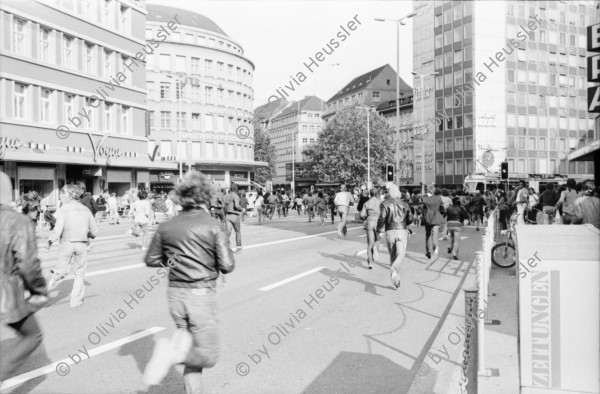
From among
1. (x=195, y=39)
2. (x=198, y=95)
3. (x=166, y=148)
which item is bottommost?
(x=166, y=148)

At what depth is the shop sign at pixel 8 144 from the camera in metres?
26.4

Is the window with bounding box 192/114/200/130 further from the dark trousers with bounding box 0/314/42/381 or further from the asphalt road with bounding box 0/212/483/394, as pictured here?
the dark trousers with bounding box 0/314/42/381

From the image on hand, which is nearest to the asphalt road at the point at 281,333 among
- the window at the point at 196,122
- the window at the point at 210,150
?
the window at the point at 210,150

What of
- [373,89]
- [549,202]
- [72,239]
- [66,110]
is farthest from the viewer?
[373,89]

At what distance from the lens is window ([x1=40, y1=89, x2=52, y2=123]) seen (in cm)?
3031

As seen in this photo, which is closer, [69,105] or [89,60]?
[69,105]

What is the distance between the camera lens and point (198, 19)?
72375 mm

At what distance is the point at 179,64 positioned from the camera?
212 feet

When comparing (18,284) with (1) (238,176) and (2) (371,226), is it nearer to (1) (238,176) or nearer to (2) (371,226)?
(2) (371,226)

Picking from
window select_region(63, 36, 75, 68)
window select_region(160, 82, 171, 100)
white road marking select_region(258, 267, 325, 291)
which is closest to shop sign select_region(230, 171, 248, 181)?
window select_region(160, 82, 171, 100)

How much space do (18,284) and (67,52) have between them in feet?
105

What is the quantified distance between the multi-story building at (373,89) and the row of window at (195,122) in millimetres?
34801

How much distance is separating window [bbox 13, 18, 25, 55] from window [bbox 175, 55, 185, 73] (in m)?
36.6

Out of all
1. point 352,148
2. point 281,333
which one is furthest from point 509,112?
point 281,333
